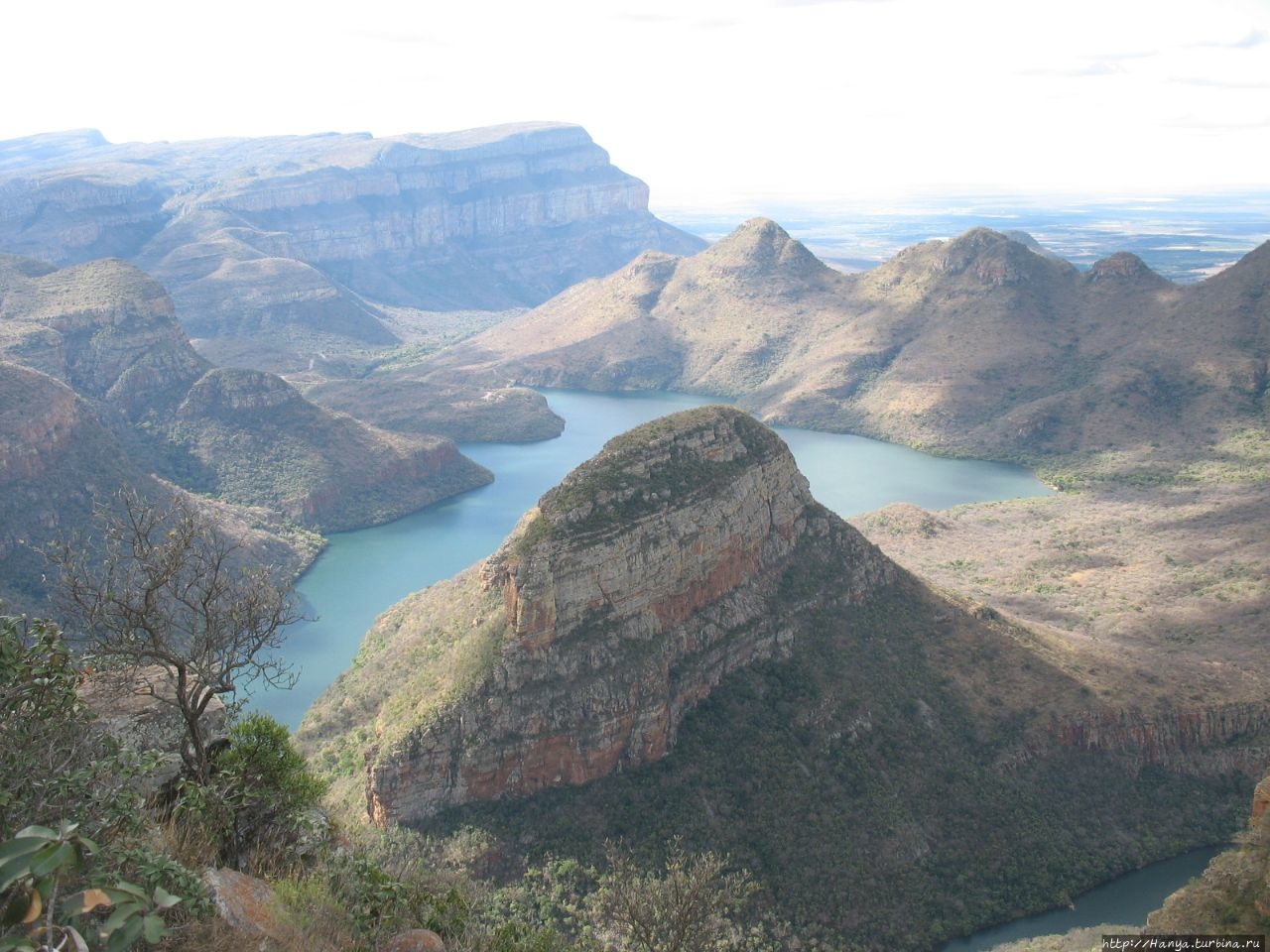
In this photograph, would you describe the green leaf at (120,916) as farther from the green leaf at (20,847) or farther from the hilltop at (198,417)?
the hilltop at (198,417)

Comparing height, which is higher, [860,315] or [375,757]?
[860,315]

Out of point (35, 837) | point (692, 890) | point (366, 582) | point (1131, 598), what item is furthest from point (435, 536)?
point (35, 837)

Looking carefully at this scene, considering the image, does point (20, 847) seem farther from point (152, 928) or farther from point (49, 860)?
point (152, 928)

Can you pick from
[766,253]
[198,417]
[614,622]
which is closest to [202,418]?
[198,417]

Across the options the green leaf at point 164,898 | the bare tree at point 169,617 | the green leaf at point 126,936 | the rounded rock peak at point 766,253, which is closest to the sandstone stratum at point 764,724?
the bare tree at point 169,617

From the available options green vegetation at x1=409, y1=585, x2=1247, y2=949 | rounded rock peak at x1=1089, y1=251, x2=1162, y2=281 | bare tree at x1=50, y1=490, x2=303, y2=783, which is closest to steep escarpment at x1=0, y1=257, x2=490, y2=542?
green vegetation at x1=409, y1=585, x2=1247, y2=949

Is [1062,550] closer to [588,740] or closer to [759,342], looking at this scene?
[588,740]
